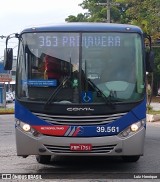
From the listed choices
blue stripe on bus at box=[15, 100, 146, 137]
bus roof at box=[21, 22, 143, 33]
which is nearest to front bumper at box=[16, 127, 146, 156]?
blue stripe on bus at box=[15, 100, 146, 137]

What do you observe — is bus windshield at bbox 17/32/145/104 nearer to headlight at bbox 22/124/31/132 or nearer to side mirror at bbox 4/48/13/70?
side mirror at bbox 4/48/13/70

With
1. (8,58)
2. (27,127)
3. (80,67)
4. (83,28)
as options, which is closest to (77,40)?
(83,28)

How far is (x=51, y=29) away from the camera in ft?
28.6

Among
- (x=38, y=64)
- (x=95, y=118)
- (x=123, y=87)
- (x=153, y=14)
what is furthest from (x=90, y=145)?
(x=153, y=14)

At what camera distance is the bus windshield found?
8367 millimetres

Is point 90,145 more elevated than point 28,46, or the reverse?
point 28,46

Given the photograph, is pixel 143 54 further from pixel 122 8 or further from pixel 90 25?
pixel 122 8

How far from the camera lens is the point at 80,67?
8.45 meters

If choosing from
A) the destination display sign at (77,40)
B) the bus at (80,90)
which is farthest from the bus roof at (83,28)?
the destination display sign at (77,40)

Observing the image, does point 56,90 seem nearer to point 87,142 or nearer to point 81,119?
point 81,119

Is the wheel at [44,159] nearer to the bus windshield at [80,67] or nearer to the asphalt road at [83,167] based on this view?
the asphalt road at [83,167]

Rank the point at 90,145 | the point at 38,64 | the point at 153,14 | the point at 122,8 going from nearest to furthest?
the point at 90,145 → the point at 38,64 → the point at 153,14 → the point at 122,8

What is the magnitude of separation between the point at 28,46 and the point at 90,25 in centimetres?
129

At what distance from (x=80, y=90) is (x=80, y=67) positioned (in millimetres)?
443
